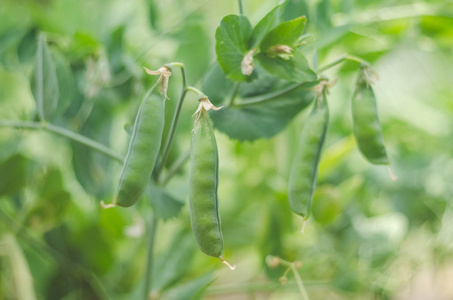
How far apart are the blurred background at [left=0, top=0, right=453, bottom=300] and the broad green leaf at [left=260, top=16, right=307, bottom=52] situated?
127 mm

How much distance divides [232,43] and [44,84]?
165 mm

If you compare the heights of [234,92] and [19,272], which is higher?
[234,92]

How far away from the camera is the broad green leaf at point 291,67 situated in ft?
0.89

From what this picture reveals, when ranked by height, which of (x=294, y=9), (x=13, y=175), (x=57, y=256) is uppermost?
(x=294, y=9)

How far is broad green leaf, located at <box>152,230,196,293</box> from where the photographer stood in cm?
44

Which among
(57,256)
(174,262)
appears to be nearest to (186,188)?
(174,262)

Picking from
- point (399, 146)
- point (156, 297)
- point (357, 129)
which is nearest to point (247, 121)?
point (357, 129)

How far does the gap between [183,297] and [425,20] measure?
0.39 meters

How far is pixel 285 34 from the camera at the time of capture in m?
0.27

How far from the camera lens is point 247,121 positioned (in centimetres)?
34

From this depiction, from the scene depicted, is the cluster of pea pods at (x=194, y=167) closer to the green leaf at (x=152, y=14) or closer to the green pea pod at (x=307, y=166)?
the green pea pod at (x=307, y=166)

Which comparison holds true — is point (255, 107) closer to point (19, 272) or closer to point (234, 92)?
point (234, 92)

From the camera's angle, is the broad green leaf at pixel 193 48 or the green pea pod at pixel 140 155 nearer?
the green pea pod at pixel 140 155

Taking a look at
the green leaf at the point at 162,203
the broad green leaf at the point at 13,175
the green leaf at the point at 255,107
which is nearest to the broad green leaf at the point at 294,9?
the green leaf at the point at 255,107
